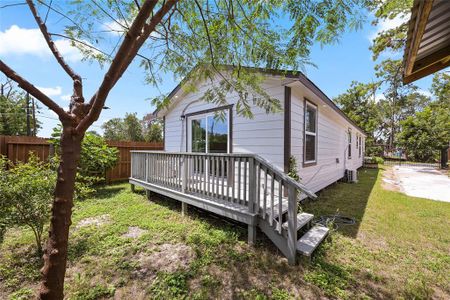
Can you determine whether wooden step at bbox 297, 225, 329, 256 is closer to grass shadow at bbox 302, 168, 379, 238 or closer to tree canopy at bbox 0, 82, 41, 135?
grass shadow at bbox 302, 168, 379, 238

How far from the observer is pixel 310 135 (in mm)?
6262

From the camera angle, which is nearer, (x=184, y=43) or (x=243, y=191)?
(x=184, y=43)

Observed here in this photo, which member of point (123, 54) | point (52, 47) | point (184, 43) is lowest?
point (123, 54)

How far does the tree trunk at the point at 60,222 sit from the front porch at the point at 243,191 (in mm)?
2220

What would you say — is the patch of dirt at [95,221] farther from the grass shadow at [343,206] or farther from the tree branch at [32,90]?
the grass shadow at [343,206]

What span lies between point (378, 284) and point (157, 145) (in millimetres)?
11080

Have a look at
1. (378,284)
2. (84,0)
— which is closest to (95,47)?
(84,0)

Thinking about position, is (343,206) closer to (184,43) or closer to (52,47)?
(184,43)

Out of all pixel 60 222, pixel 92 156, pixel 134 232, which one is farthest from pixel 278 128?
pixel 92 156

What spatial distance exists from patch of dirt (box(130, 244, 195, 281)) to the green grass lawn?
0.05ft

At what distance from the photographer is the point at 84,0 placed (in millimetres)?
2697

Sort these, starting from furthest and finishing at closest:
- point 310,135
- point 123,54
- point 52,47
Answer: point 310,135, point 52,47, point 123,54

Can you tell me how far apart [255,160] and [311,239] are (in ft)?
4.99

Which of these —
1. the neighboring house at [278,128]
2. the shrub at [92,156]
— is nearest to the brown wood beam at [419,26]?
the neighboring house at [278,128]
